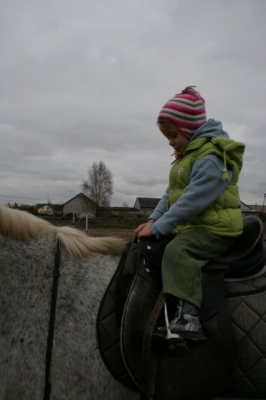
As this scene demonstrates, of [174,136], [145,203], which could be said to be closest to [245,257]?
[174,136]

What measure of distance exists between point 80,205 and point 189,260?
51.1 meters

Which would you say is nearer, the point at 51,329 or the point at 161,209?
the point at 51,329

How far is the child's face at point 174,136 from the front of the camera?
98.7 inches

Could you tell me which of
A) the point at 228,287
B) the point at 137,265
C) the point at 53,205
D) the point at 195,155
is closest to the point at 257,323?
the point at 228,287

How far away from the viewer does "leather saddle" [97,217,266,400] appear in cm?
196

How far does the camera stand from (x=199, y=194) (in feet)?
7.09

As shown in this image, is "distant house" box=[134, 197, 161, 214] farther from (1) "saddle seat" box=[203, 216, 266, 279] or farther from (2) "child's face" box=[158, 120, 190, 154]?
(1) "saddle seat" box=[203, 216, 266, 279]

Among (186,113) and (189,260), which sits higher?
(186,113)

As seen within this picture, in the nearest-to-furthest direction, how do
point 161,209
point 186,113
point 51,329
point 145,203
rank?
point 51,329 < point 186,113 < point 161,209 < point 145,203

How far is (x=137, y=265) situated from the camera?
7.44 feet

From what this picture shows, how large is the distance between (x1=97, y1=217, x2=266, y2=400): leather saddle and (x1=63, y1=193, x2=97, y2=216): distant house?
4472cm

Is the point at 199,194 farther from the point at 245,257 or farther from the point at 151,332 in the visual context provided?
the point at 151,332

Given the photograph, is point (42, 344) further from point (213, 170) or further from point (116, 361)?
point (213, 170)

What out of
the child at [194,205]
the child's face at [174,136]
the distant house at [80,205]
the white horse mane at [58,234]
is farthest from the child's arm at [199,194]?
the distant house at [80,205]
